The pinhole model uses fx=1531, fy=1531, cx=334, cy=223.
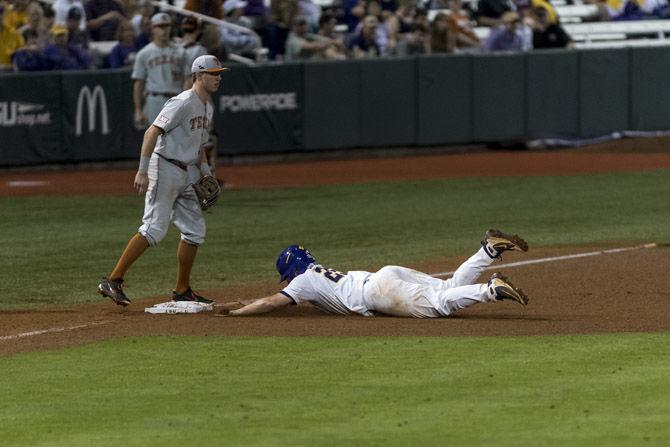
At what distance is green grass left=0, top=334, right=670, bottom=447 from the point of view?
6984 mm

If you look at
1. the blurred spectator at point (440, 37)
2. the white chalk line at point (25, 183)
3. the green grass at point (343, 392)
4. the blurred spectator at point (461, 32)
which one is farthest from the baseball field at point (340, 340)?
the blurred spectator at point (461, 32)

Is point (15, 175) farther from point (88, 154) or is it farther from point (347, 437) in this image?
point (347, 437)

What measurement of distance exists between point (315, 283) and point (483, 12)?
60.9ft

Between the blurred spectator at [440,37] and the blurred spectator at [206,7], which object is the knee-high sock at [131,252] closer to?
the blurred spectator at [206,7]

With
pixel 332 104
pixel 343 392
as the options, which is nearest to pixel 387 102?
pixel 332 104

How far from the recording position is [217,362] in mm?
8859

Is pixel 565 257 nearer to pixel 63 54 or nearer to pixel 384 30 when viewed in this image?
pixel 63 54

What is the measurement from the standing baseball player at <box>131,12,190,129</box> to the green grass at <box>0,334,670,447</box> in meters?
8.30

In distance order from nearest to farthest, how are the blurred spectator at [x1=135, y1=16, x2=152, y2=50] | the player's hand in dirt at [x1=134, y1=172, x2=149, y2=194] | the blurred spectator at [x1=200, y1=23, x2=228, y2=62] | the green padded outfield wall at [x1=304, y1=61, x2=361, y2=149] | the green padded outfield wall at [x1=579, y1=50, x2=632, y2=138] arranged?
the player's hand in dirt at [x1=134, y1=172, x2=149, y2=194]
the blurred spectator at [x1=200, y1=23, x2=228, y2=62]
the blurred spectator at [x1=135, y1=16, x2=152, y2=50]
the green padded outfield wall at [x1=304, y1=61, x2=361, y2=149]
the green padded outfield wall at [x1=579, y1=50, x2=632, y2=138]

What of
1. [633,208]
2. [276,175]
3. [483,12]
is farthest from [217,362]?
[483,12]

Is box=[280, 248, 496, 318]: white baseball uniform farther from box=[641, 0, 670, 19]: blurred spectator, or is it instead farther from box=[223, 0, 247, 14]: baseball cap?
box=[641, 0, 670, 19]: blurred spectator

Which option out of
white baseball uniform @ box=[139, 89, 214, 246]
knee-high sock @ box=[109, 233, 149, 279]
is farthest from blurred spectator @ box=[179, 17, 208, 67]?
knee-high sock @ box=[109, 233, 149, 279]

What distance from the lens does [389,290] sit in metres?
10.2

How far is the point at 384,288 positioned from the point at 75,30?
43.9 ft
